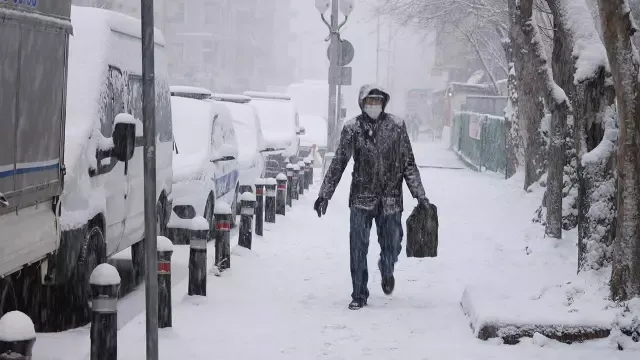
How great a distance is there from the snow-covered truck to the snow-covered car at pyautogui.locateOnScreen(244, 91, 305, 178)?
16804 millimetres

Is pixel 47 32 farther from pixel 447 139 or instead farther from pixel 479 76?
pixel 479 76

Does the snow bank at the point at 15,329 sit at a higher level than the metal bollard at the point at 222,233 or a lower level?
higher

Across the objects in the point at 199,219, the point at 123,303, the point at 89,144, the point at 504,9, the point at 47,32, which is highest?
the point at 504,9

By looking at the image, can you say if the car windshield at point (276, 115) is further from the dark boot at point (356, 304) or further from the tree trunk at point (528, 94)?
the dark boot at point (356, 304)

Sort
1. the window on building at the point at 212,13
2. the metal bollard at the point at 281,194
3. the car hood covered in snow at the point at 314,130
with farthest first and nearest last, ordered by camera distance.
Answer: the window on building at the point at 212,13, the car hood covered in snow at the point at 314,130, the metal bollard at the point at 281,194

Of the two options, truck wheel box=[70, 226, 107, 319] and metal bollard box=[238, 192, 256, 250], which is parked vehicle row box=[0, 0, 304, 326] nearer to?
truck wheel box=[70, 226, 107, 319]

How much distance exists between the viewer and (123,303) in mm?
9594

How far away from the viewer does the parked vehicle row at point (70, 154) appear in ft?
21.2

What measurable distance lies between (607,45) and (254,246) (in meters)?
6.65

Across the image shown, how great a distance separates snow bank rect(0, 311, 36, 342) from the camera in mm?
4496

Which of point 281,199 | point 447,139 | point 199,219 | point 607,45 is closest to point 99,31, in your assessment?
point 199,219

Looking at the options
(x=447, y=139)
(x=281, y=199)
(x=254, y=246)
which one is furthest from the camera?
(x=447, y=139)

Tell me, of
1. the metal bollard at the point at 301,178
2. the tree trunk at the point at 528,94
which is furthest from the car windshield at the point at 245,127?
the tree trunk at the point at 528,94

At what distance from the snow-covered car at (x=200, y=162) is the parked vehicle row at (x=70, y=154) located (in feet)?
0.18
